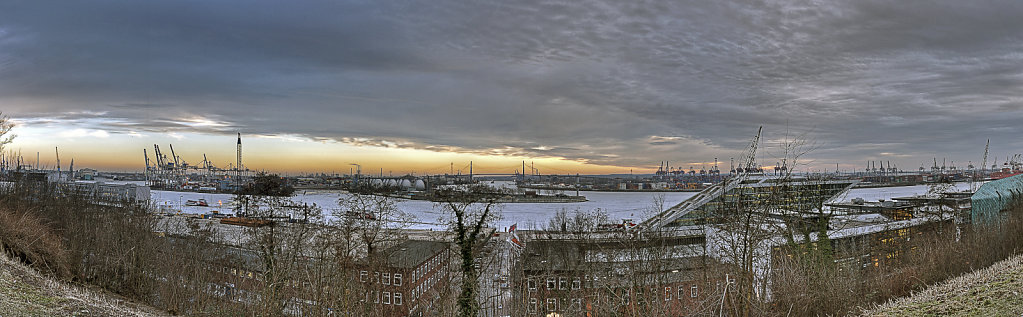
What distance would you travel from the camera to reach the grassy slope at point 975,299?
722 cm

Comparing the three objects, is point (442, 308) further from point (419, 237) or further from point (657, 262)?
point (419, 237)

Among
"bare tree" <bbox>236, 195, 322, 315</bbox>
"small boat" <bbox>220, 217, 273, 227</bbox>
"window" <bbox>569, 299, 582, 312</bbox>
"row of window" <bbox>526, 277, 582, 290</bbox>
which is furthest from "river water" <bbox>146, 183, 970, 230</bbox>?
"window" <bbox>569, 299, 582, 312</bbox>

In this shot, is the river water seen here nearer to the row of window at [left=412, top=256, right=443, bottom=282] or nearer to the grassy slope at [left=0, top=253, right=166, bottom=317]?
the row of window at [left=412, top=256, right=443, bottom=282]

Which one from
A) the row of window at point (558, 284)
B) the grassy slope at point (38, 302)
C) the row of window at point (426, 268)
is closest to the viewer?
the grassy slope at point (38, 302)

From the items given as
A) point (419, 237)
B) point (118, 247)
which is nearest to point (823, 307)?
point (118, 247)

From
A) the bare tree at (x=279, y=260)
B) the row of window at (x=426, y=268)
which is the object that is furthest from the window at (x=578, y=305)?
the row of window at (x=426, y=268)

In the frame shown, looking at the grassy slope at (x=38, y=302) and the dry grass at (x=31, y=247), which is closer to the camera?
the grassy slope at (x=38, y=302)

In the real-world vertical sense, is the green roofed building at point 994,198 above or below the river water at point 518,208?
above

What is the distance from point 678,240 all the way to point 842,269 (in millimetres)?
16436

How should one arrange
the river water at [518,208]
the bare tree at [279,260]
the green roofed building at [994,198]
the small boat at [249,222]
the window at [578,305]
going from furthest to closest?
the river water at [518,208], the small boat at [249,222], the green roofed building at [994,198], the window at [578,305], the bare tree at [279,260]

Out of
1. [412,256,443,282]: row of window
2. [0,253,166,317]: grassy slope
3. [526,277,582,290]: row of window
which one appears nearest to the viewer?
[0,253,166,317]: grassy slope

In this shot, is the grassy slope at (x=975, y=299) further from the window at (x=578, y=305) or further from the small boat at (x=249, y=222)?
the small boat at (x=249, y=222)

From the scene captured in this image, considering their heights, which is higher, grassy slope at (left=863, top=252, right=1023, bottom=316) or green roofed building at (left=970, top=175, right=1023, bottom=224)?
green roofed building at (left=970, top=175, right=1023, bottom=224)

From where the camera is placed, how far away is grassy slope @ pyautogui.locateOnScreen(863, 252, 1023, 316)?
722 centimetres
